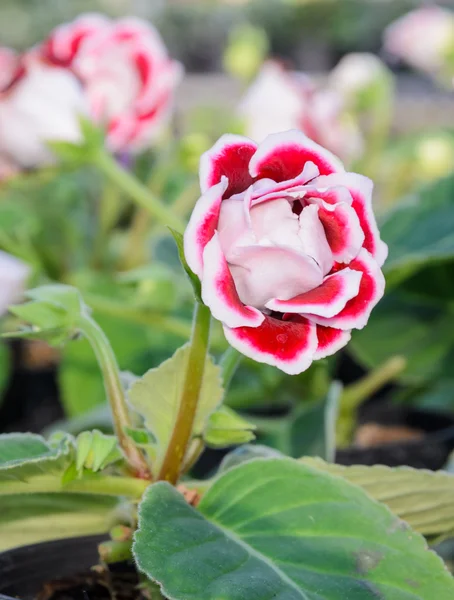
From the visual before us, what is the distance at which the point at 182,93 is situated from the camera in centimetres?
208

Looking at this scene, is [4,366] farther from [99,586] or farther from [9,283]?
[99,586]

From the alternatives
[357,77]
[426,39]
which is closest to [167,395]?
[357,77]

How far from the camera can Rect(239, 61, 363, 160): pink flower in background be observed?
613mm

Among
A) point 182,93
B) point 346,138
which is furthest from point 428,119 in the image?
point 346,138

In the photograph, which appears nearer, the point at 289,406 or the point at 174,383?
the point at 174,383

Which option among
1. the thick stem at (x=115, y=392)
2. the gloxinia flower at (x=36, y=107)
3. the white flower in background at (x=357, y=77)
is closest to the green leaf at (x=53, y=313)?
the thick stem at (x=115, y=392)

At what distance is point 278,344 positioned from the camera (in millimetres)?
212

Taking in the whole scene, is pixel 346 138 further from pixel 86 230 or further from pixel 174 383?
pixel 174 383

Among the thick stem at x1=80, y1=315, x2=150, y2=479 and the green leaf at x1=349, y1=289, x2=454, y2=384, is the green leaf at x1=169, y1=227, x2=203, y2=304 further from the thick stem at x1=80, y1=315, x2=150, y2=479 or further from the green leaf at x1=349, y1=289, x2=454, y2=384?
the green leaf at x1=349, y1=289, x2=454, y2=384

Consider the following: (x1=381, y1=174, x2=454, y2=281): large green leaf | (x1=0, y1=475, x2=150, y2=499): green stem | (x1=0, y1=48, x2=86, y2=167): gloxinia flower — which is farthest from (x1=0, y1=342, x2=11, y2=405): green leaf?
(x1=0, y1=475, x2=150, y2=499): green stem

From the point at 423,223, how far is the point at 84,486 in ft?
1.01

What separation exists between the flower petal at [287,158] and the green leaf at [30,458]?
9 cm

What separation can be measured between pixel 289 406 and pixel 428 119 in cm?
120

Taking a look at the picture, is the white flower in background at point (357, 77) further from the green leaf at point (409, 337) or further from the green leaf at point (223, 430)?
the green leaf at point (223, 430)
